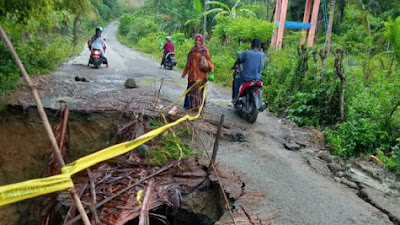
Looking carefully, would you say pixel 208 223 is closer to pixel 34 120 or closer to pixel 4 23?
pixel 34 120

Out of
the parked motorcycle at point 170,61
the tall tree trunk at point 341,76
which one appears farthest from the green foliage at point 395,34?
the parked motorcycle at point 170,61

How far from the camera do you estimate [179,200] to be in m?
3.75

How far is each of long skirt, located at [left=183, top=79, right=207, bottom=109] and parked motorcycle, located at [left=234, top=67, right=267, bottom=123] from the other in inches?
30.3

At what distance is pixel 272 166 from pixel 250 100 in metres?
1.96

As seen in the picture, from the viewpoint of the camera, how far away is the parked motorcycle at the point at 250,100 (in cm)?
624

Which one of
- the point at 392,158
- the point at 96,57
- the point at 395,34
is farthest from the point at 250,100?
the point at 96,57

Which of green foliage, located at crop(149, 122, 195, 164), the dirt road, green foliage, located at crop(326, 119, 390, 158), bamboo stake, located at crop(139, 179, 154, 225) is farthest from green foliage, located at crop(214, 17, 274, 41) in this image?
bamboo stake, located at crop(139, 179, 154, 225)

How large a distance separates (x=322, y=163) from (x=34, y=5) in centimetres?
592

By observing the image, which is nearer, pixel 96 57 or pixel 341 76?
pixel 341 76

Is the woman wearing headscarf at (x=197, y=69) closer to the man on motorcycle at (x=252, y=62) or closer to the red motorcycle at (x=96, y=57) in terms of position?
the man on motorcycle at (x=252, y=62)

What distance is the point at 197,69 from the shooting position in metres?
6.53

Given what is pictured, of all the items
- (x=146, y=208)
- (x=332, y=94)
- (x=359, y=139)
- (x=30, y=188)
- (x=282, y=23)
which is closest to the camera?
(x=30, y=188)

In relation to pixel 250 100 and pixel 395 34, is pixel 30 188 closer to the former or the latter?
pixel 250 100

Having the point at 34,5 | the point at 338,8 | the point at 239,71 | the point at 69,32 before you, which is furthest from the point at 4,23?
the point at 69,32
